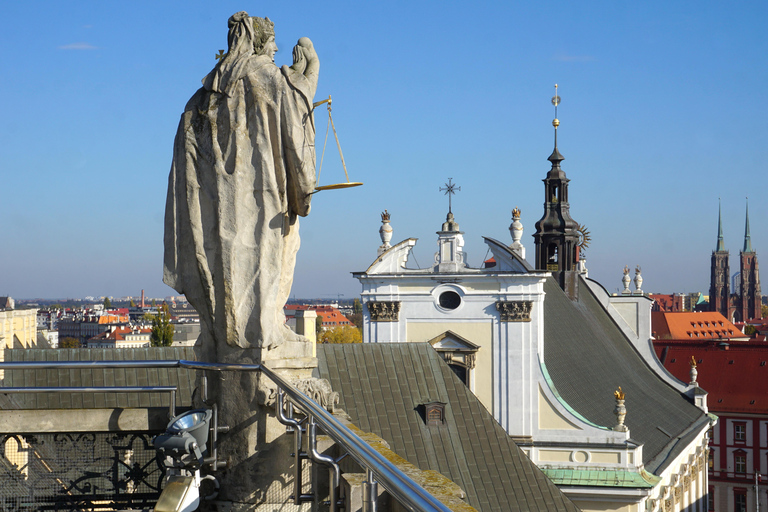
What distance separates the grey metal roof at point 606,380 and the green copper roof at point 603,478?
1.98 m

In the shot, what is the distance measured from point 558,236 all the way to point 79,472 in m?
32.7

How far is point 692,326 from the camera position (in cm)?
10450

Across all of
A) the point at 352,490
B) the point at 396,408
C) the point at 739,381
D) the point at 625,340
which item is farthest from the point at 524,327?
the point at 739,381

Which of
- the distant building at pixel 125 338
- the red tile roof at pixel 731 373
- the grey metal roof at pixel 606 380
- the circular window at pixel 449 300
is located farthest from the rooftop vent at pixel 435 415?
the distant building at pixel 125 338

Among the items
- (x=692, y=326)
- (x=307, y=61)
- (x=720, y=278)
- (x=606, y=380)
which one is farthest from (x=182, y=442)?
(x=720, y=278)

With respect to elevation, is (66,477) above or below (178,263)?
below

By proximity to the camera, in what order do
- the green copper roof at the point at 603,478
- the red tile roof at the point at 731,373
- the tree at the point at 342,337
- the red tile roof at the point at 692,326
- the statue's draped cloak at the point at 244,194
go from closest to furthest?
1. the statue's draped cloak at the point at 244,194
2. the green copper roof at the point at 603,478
3. the red tile roof at the point at 731,373
4. the red tile roof at the point at 692,326
5. the tree at the point at 342,337

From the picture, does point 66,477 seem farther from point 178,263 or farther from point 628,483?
point 628,483

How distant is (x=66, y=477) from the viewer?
5.91 metres

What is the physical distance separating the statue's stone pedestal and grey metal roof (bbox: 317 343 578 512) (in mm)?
11158

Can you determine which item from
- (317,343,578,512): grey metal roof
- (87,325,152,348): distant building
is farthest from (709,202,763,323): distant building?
(317,343,578,512): grey metal roof

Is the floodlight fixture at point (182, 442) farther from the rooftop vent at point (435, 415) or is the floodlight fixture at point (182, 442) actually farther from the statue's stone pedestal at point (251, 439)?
the rooftop vent at point (435, 415)

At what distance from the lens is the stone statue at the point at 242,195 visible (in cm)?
576

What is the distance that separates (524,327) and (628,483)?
216 inches
